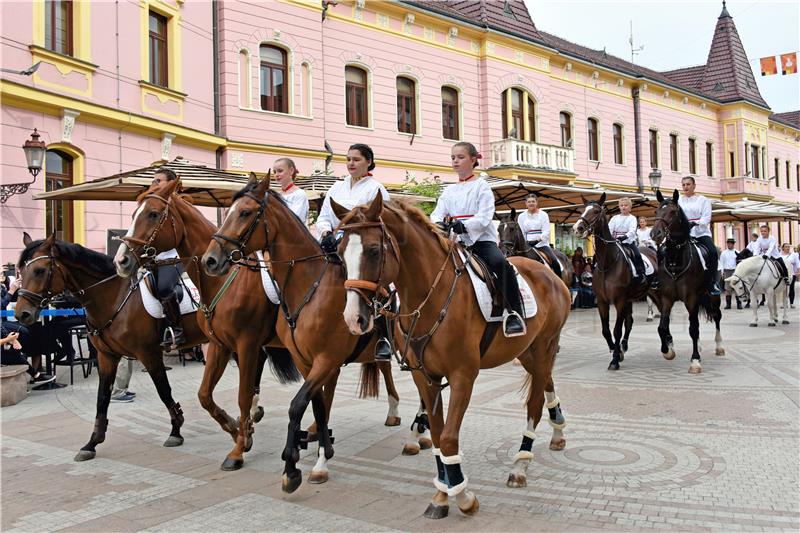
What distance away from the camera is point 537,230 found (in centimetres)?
1188

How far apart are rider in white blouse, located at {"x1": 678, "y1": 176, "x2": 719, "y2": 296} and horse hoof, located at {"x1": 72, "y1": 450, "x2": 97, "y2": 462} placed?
9216 mm

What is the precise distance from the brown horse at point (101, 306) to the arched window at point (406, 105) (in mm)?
17647

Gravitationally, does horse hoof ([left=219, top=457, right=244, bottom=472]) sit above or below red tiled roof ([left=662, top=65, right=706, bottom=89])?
below

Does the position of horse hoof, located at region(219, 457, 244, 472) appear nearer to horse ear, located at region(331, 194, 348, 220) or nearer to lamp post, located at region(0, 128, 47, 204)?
horse ear, located at region(331, 194, 348, 220)

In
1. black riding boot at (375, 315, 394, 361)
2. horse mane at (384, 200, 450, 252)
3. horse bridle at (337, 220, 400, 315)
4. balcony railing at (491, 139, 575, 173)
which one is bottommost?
black riding boot at (375, 315, 394, 361)

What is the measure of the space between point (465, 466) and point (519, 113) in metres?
23.4

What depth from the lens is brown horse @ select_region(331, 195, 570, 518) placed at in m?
3.93

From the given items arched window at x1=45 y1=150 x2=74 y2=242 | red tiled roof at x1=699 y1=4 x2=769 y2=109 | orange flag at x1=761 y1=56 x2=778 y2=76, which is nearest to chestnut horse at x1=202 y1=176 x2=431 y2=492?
arched window at x1=45 y1=150 x2=74 y2=242

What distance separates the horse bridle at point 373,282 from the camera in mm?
3818

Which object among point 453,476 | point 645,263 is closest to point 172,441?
point 453,476

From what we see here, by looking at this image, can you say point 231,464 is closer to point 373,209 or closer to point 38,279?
point 38,279

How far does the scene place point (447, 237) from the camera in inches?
185

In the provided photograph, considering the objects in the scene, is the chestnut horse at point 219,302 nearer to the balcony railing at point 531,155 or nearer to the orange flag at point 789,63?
the orange flag at point 789,63

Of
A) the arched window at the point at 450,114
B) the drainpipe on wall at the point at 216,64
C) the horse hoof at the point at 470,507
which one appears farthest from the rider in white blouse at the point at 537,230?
the arched window at the point at 450,114
